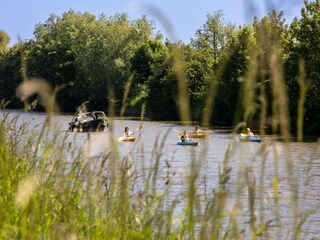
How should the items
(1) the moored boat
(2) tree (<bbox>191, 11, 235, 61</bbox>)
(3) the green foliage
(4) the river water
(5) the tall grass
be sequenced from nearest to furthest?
(5) the tall grass < (4) the river water < (1) the moored boat < (3) the green foliage < (2) tree (<bbox>191, 11, 235, 61</bbox>)

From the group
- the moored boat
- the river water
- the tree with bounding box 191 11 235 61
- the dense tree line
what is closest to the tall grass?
the river water

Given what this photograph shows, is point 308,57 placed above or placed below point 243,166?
above

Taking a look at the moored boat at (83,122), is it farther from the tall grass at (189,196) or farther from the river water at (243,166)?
the tall grass at (189,196)

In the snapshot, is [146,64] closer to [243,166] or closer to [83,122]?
[83,122]

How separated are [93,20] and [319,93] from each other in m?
65.8

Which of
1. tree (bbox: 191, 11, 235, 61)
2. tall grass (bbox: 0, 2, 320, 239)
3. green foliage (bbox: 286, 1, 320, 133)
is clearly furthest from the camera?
tree (bbox: 191, 11, 235, 61)

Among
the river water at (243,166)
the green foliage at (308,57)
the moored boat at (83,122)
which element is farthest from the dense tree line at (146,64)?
the river water at (243,166)

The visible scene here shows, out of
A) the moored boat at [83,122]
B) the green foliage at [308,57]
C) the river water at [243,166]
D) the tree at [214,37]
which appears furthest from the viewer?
the tree at [214,37]

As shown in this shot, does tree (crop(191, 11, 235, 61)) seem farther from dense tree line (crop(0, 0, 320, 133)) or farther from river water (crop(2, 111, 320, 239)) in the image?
river water (crop(2, 111, 320, 239))

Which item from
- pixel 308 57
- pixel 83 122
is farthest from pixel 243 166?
pixel 308 57

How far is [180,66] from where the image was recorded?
3.03m

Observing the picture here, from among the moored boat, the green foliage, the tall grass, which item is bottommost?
the tall grass

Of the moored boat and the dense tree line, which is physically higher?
the dense tree line

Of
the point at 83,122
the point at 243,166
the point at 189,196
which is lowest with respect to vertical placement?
the point at 189,196
